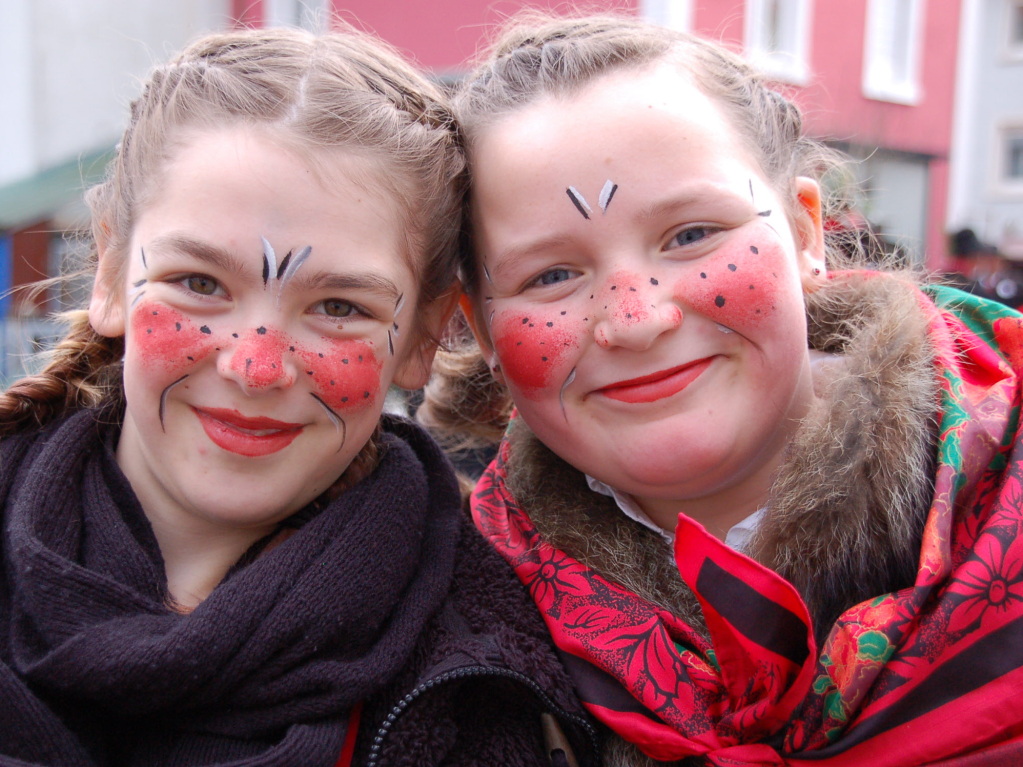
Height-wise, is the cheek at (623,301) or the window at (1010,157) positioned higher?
the cheek at (623,301)

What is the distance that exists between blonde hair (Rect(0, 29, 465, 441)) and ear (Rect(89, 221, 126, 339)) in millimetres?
17

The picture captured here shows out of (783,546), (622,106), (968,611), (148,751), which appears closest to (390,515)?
(148,751)

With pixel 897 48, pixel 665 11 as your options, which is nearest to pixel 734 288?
pixel 665 11

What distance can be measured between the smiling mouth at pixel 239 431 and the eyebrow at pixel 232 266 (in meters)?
0.21

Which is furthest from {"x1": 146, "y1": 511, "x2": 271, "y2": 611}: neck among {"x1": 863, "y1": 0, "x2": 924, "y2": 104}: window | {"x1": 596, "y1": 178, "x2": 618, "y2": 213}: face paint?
{"x1": 863, "y1": 0, "x2": 924, "y2": 104}: window

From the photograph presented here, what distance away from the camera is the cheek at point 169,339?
4.55 ft

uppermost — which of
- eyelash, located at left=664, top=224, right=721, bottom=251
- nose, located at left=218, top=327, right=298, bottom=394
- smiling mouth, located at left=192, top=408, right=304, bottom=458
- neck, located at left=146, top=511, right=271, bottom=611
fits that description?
eyelash, located at left=664, top=224, right=721, bottom=251

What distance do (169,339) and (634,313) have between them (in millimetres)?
701

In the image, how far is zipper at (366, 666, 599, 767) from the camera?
1.34 m

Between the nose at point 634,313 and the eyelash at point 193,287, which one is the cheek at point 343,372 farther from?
the nose at point 634,313

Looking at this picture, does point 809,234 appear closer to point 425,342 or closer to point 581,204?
point 581,204

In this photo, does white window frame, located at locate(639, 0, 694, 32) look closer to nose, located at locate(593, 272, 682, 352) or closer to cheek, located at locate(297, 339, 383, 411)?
nose, located at locate(593, 272, 682, 352)

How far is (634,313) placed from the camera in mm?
1441

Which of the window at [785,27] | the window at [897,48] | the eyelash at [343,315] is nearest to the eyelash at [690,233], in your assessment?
the eyelash at [343,315]
